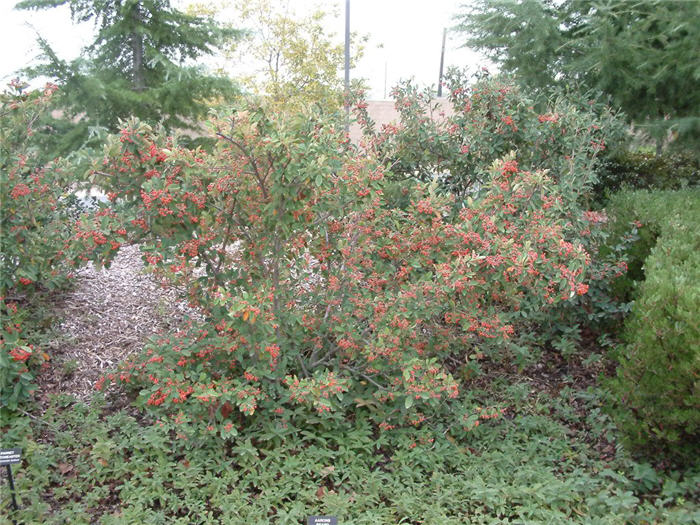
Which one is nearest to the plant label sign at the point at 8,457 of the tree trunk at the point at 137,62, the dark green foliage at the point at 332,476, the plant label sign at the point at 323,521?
the dark green foliage at the point at 332,476

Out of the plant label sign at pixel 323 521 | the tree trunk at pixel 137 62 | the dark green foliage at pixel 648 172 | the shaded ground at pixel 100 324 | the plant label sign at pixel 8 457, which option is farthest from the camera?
the tree trunk at pixel 137 62

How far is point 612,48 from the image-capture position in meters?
5.34

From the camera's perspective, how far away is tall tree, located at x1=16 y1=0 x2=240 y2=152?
771cm

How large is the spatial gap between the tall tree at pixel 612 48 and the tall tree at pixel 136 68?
3.97 m

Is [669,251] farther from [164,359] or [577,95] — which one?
[164,359]

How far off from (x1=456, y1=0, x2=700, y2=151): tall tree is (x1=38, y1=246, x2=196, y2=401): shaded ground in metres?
4.51

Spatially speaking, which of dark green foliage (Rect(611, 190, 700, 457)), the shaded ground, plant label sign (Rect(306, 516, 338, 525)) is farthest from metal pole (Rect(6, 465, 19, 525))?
dark green foliage (Rect(611, 190, 700, 457))

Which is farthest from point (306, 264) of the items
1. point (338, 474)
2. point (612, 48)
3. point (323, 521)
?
point (612, 48)

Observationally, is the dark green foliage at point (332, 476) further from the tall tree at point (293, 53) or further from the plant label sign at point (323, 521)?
the tall tree at point (293, 53)

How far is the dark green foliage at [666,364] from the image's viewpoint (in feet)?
9.42

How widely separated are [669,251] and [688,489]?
4.98 feet

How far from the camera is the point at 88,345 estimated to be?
178 inches

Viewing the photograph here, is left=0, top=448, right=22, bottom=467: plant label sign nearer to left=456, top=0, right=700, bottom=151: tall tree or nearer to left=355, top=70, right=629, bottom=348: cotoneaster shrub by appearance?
left=355, top=70, right=629, bottom=348: cotoneaster shrub

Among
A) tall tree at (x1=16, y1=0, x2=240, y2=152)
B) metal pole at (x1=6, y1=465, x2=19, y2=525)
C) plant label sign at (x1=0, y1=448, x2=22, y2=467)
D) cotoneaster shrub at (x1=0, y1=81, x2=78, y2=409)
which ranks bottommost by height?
metal pole at (x1=6, y1=465, x2=19, y2=525)
